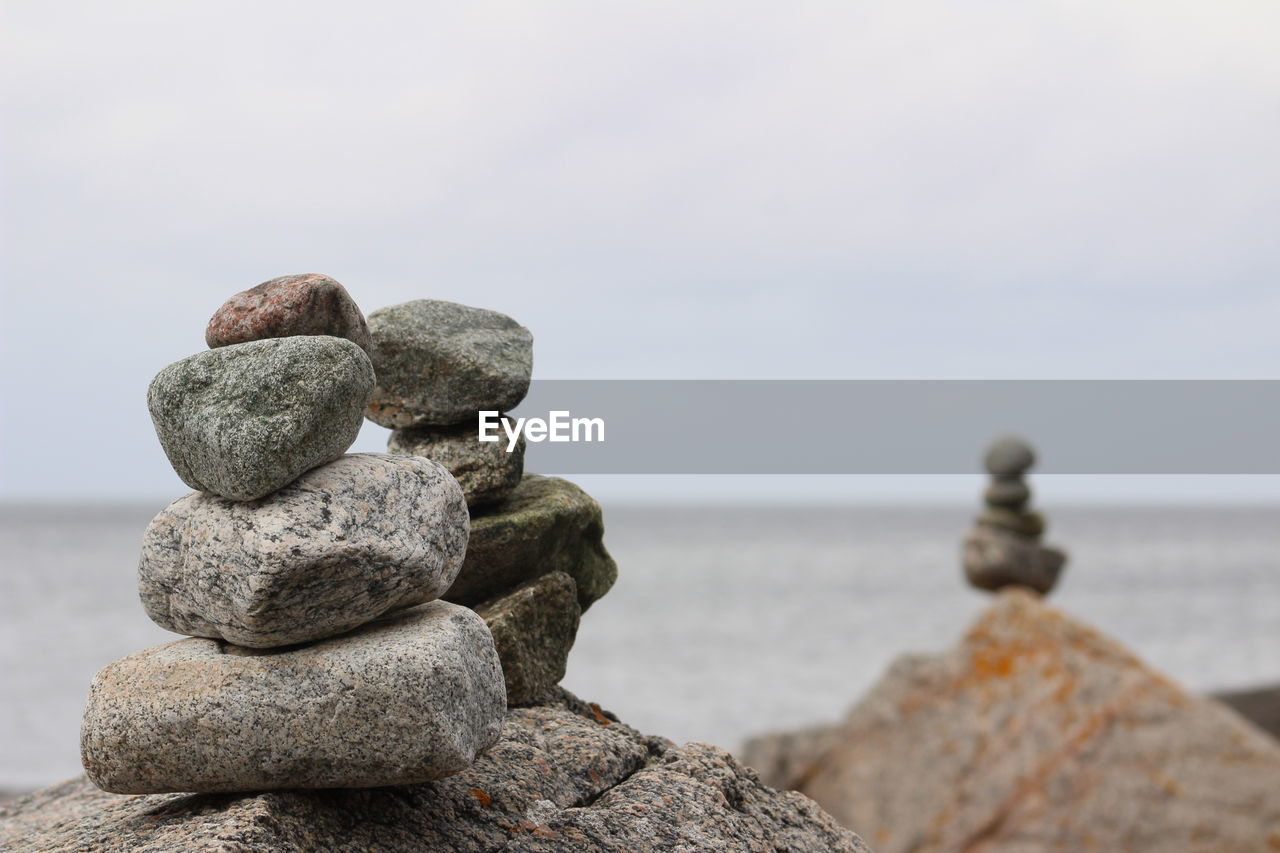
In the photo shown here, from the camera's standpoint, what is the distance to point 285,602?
327cm

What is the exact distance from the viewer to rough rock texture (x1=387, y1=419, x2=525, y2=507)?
4.50m

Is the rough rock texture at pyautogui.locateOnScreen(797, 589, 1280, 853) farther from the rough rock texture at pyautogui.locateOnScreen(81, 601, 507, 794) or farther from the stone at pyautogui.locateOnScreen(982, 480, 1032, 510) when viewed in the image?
the rough rock texture at pyautogui.locateOnScreen(81, 601, 507, 794)

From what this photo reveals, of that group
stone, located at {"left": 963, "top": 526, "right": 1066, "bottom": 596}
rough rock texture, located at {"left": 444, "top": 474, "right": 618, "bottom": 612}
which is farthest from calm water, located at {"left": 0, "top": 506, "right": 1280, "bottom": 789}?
rough rock texture, located at {"left": 444, "top": 474, "right": 618, "bottom": 612}

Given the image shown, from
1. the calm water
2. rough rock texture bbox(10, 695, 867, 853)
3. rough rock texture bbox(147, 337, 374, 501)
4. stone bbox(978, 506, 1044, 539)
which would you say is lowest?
the calm water

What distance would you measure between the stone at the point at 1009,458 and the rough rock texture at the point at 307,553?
10.8 metres

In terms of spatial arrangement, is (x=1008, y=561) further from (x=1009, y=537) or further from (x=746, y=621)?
(x=746, y=621)

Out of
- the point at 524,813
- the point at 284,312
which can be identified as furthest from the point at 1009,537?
the point at 284,312

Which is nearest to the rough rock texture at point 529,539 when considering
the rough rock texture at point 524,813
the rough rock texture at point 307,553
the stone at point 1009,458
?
the rough rock texture at point 524,813

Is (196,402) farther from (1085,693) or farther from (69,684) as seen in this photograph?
→ (69,684)

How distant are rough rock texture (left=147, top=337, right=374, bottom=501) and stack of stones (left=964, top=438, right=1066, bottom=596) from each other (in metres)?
11.1

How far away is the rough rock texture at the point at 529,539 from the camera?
453 cm

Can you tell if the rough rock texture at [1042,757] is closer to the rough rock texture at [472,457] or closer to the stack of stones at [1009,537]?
the stack of stones at [1009,537]

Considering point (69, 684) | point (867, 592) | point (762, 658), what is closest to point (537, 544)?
point (69, 684)

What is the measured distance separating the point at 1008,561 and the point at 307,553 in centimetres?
1138
